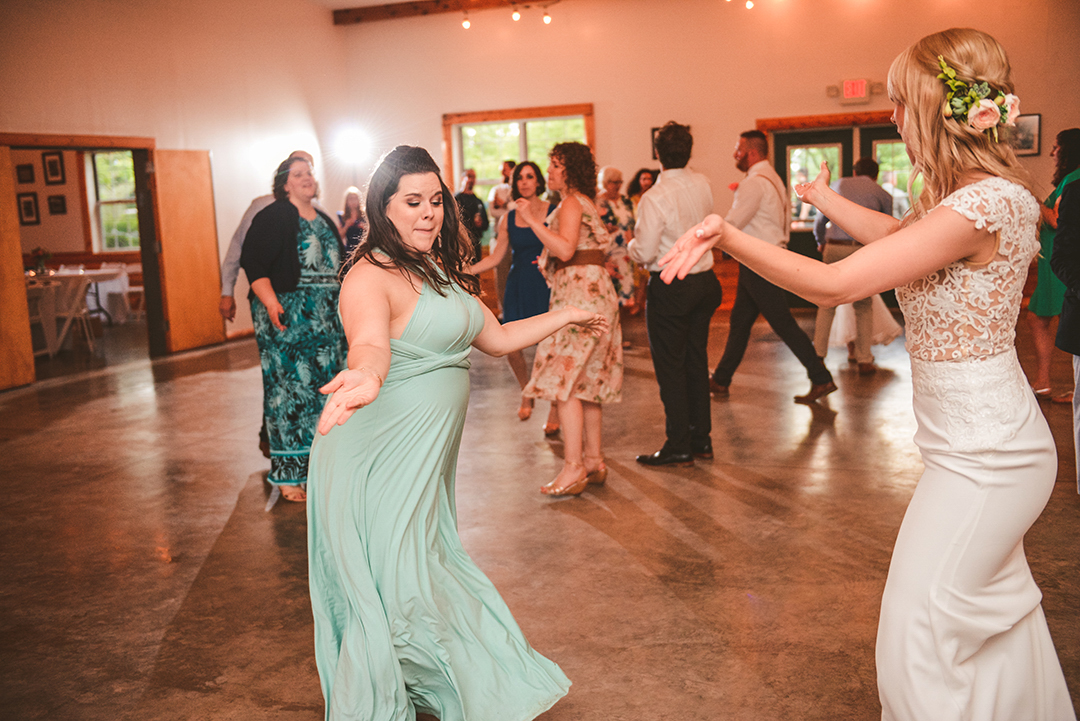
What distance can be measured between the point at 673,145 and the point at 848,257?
118 inches

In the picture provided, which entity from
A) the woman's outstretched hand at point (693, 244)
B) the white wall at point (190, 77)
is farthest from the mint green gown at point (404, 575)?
the white wall at point (190, 77)

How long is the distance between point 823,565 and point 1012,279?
1.79m

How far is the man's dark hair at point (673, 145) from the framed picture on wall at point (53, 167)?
11.6 meters

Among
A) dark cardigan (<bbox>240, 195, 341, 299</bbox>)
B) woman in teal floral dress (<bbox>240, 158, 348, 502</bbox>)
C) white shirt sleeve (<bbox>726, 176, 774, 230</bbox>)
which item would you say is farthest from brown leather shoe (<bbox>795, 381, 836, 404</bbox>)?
dark cardigan (<bbox>240, 195, 341, 299</bbox>)

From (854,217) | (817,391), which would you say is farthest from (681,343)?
(854,217)

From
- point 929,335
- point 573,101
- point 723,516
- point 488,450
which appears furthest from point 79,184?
point 929,335

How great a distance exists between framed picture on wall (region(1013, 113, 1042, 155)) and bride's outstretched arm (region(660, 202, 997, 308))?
397 inches

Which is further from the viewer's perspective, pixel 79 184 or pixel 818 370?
pixel 79 184

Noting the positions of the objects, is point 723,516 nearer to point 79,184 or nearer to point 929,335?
point 929,335

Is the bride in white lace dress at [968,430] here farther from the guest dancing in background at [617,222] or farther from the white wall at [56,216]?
the white wall at [56,216]

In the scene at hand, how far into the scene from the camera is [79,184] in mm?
12898

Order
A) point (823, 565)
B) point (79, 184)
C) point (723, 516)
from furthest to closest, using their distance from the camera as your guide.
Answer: point (79, 184)
point (723, 516)
point (823, 565)

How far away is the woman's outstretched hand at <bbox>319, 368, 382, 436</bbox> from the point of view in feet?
4.89

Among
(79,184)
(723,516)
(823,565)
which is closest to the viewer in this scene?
(823,565)
